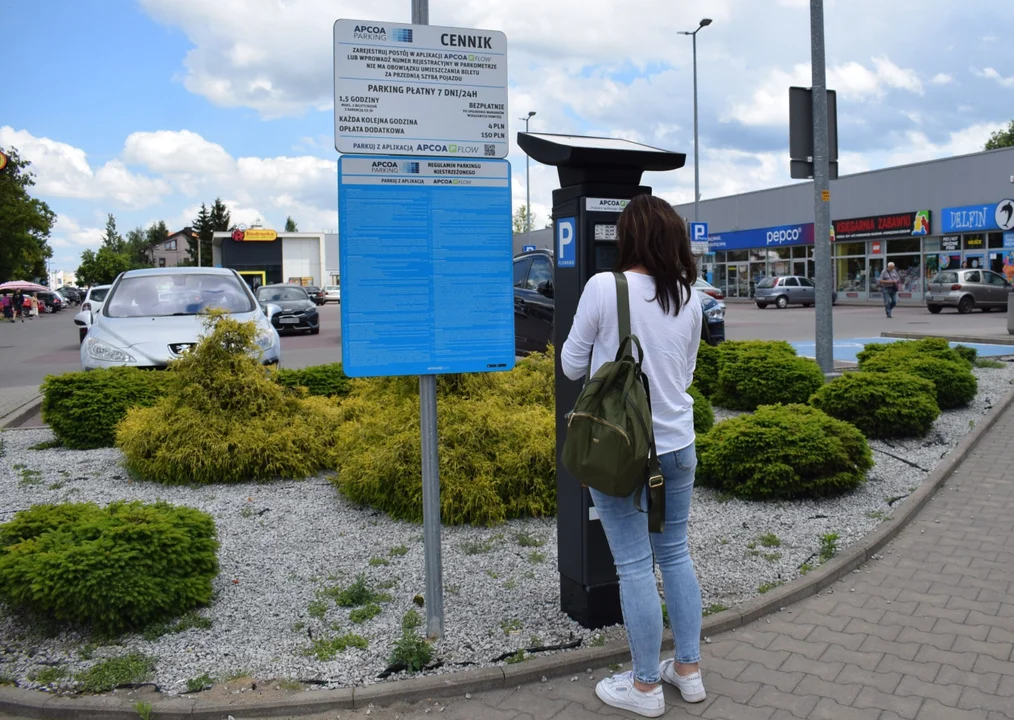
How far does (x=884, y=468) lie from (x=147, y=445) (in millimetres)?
5269

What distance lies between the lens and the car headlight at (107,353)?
871 centimetres

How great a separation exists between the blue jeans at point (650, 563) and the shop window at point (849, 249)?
43.5 metres

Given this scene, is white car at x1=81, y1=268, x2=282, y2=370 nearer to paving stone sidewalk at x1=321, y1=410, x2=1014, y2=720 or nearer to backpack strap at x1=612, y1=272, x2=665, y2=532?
paving stone sidewalk at x1=321, y1=410, x2=1014, y2=720

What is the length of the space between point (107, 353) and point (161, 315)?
1.03 m

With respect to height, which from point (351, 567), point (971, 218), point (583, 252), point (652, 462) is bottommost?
point (351, 567)

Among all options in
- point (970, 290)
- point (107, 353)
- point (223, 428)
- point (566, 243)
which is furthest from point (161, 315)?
point (970, 290)

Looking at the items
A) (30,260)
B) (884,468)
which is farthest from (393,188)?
(30,260)

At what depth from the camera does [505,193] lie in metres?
3.73

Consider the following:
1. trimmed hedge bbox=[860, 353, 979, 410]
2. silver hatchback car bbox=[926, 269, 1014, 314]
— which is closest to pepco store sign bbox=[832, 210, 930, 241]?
silver hatchback car bbox=[926, 269, 1014, 314]

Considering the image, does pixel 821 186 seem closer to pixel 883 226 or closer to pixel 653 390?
pixel 653 390

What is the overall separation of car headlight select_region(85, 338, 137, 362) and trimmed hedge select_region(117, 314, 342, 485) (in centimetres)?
214

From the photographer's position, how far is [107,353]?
874 centimetres

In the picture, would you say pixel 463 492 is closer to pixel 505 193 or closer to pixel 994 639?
pixel 505 193

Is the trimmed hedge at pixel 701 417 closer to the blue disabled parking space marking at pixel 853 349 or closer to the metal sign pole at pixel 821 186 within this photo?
the metal sign pole at pixel 821 186
